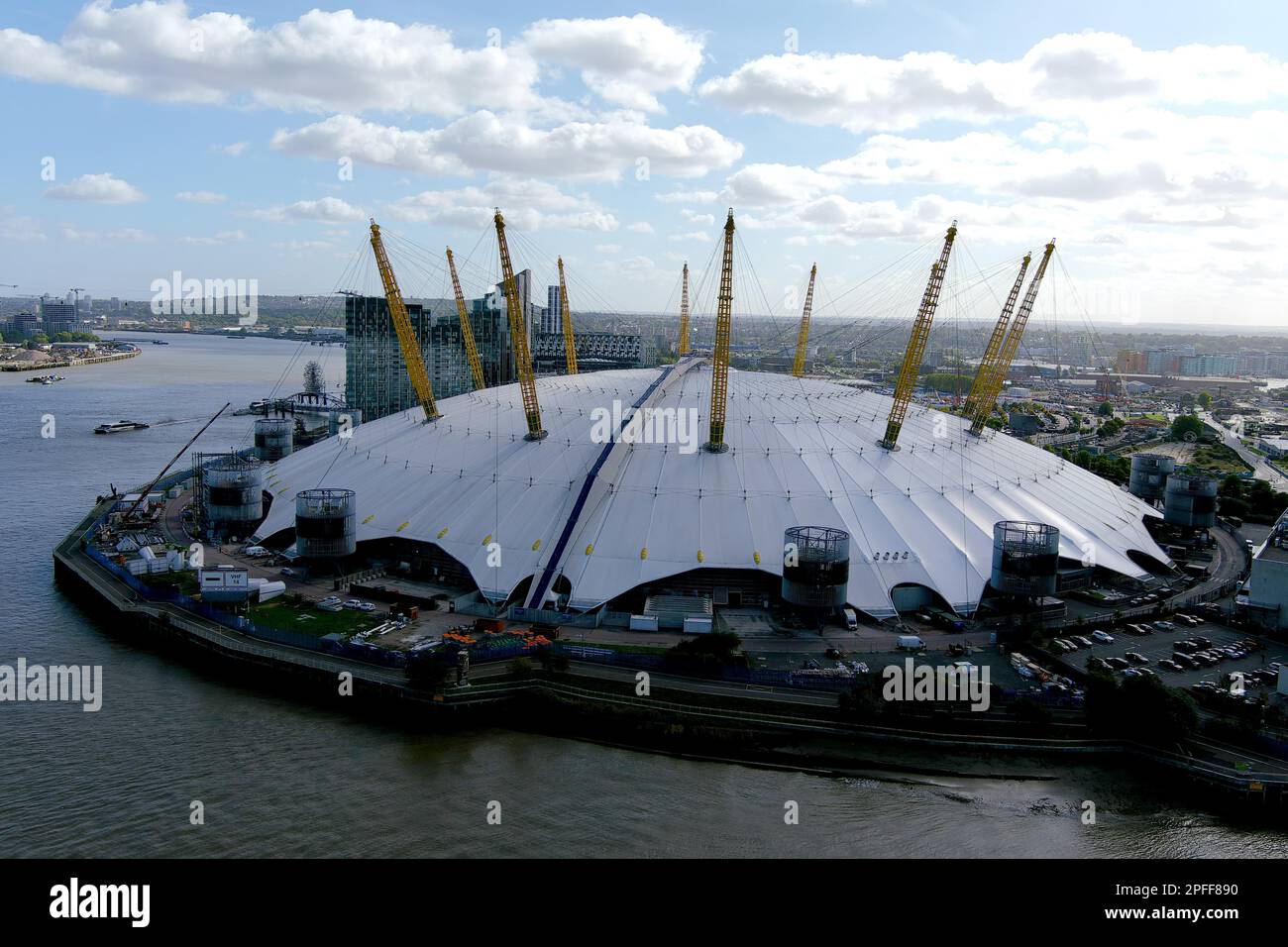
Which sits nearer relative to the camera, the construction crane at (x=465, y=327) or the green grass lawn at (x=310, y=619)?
the green grass lawn at (x=310, y=619)

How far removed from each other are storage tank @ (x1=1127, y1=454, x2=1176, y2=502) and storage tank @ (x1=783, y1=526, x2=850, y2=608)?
97.1 ft

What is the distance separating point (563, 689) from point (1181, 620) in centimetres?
2276

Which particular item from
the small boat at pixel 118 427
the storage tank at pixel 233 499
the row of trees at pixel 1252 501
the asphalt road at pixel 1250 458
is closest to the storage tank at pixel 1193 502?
the row of trees at pixel 1252 501

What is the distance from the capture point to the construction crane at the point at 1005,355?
4851 cm

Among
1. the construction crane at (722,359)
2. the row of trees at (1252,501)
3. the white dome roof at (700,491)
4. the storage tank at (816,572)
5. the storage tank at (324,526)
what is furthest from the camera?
the row of trees at (1252,501)

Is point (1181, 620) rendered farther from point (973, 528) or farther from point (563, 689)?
point (563, 689)

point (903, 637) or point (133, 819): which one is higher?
point (903, 637)

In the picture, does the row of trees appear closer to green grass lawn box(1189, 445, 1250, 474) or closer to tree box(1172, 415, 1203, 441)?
green grass lawn box(1189, 445, 1250, 474)

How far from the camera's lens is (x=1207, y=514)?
46.5 m

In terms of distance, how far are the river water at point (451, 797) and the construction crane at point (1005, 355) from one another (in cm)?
2634

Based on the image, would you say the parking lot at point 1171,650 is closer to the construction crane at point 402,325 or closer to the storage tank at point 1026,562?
the storage tank at point 1026,562

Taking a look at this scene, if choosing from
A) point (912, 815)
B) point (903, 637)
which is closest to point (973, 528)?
point (903, 637)

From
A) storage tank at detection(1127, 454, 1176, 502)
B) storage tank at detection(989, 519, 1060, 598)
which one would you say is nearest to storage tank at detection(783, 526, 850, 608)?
storage tank at detection(989, 519, 1060, 598)

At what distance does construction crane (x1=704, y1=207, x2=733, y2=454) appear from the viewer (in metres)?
39.0
